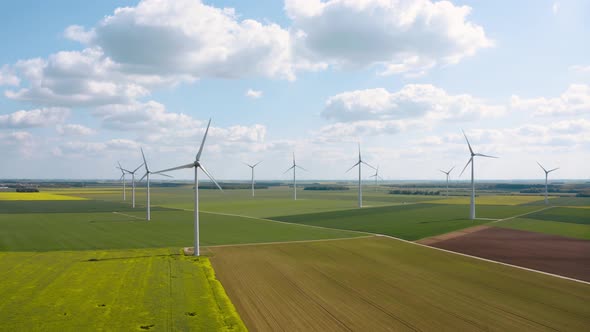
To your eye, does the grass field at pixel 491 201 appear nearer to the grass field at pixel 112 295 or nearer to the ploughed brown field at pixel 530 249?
the ploughed brown field at pixel 530 249

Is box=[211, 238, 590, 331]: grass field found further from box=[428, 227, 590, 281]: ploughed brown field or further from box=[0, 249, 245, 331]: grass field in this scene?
box=[428, 227, 590, 281]: ploughed brown field

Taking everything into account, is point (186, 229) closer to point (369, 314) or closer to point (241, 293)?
point (241, 293)

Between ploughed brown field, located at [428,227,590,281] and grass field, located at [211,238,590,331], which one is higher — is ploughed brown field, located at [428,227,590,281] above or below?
below

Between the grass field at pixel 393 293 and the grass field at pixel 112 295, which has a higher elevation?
the grass field at pixel 112 295

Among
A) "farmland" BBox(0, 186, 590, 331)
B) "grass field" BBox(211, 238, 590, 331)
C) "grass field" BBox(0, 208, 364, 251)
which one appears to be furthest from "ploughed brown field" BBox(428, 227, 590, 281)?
"grass field" BBox(0, 208, 364, 251)

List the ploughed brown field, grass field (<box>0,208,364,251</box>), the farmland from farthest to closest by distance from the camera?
1. grass field (<box>0,208,364,251</box>)
2. the ploughed brown field
3. the farmland

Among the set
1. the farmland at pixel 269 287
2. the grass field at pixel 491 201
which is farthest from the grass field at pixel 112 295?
the grass field at pixel 491 201

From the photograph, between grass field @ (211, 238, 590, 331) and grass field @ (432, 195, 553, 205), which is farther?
grass field @ (432, 195, 553, 205)
